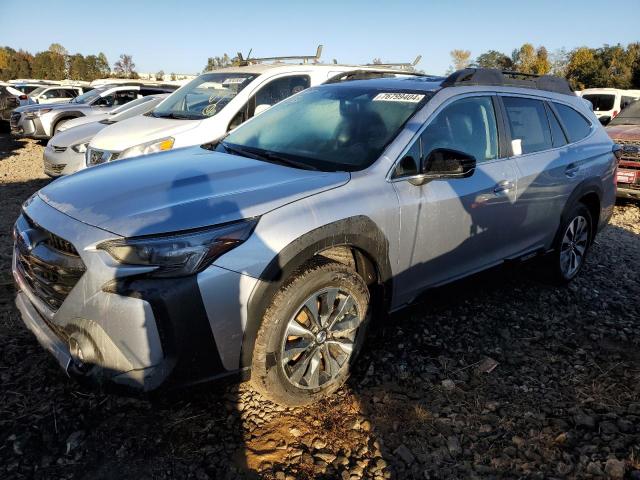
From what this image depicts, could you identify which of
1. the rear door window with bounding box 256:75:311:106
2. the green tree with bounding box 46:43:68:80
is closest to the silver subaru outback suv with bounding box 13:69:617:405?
the rear door window with bounding box 256:75:311:106

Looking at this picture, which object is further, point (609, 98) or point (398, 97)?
point (609, 98)


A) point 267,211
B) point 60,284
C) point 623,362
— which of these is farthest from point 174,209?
point 623,362

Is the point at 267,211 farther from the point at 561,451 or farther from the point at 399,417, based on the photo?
the point at 561,451

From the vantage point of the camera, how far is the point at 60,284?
2170 millimetres

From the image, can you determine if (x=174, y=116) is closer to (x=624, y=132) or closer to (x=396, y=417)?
(x=396, y=417)

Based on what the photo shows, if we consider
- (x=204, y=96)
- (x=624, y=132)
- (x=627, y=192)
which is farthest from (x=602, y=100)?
(x=204, y=96)

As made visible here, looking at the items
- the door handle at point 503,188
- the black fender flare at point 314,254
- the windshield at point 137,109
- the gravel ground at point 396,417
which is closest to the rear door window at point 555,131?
the door handle at point 503,188

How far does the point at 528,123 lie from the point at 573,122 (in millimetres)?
780

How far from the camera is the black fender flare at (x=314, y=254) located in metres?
2.22

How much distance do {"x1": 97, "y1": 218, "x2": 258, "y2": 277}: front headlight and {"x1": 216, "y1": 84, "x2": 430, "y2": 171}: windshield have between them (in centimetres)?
96

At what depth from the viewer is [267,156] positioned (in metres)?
3.08

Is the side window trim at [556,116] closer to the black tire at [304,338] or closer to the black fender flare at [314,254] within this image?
the black fender flare at [314,254]

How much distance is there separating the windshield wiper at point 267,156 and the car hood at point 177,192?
0.08 metres

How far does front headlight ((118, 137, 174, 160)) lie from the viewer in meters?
5.34
